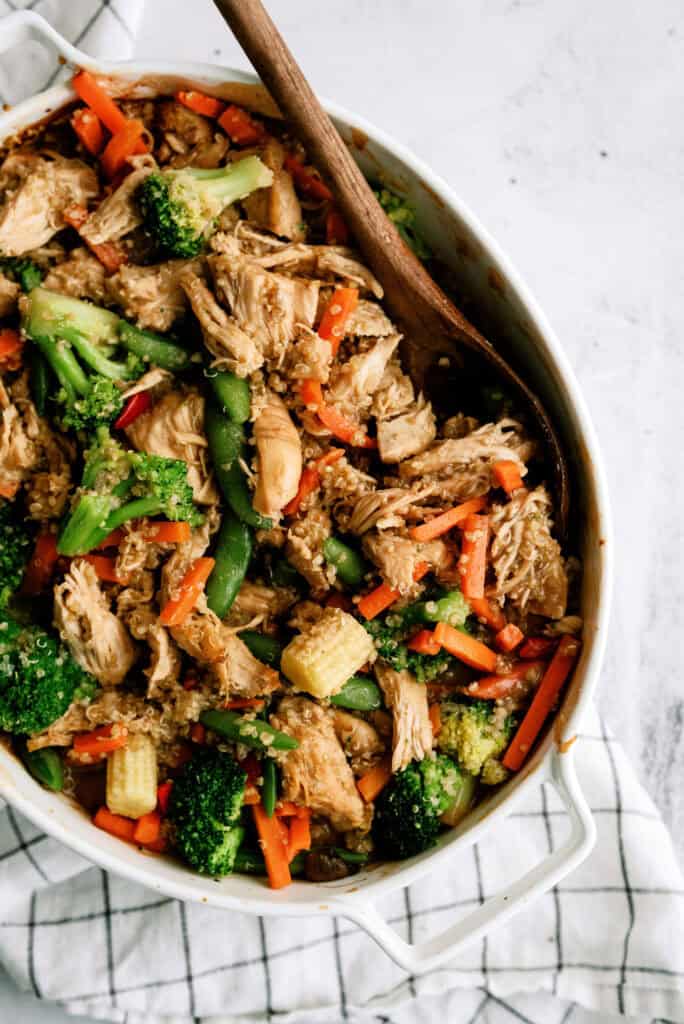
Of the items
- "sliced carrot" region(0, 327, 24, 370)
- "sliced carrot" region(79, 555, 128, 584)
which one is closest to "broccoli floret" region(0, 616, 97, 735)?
"sliced carrot" region(79, 555, 128, 584)

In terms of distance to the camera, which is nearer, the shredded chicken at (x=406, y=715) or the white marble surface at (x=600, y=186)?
the shredded chicken at (x=406, y=715)

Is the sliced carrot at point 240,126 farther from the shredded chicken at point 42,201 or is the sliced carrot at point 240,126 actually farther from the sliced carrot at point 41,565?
the sliced carrot at point 41,565

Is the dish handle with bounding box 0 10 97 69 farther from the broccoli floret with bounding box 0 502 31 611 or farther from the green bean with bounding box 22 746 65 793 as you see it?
the green bean with bounding box 22 746 65 793

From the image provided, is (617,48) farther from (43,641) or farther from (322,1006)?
(322,1006)

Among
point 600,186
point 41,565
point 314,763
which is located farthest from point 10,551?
point 600,186

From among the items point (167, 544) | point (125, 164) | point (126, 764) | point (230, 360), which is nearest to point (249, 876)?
point (126, 764)

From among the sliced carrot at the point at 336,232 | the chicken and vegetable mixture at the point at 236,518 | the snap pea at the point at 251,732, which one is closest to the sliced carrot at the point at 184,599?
the chicken and vegetable mixture at the point at 236,518
